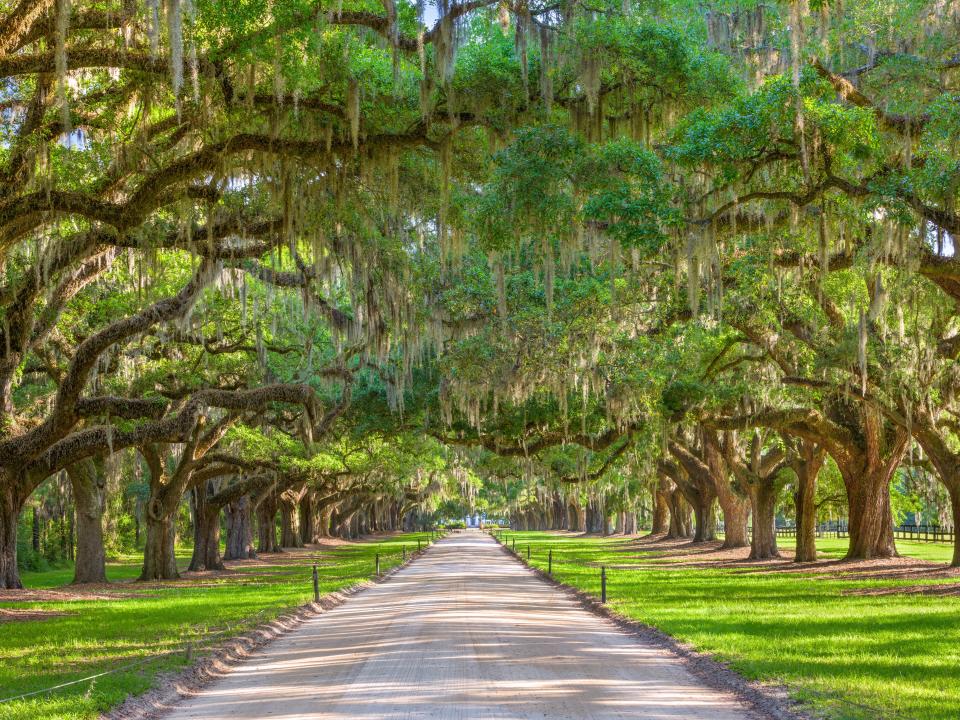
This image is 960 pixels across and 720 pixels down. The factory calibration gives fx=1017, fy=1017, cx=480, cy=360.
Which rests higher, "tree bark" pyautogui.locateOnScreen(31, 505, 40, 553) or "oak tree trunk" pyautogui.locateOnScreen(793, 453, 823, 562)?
"oak tree trunk" pyautogui.locateOnScreen(793, 453, 823, 562)

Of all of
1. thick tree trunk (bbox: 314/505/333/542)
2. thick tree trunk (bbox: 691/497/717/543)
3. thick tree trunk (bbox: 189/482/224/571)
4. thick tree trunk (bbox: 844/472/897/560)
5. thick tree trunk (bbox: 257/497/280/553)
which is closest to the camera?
thick tree trunk (bbox: 844/472/897/560)

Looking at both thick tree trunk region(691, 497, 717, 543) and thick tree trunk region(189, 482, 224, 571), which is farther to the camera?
thick tree trunk region(691, 497, 717, 543)

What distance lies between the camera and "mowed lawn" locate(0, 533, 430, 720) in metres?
9.19

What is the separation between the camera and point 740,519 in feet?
143

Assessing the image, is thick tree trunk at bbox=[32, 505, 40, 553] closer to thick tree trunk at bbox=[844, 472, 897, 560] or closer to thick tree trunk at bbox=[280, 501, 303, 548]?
thick tree trunk at bbox=[280, 501, 303, 548]

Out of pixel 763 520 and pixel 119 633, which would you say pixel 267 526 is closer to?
pixel 763 520

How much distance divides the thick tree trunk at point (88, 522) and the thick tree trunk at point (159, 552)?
139 centimetres

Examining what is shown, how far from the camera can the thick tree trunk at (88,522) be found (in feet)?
90.1

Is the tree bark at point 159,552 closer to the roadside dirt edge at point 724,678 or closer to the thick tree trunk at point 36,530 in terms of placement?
the roadside dirt edge at point 724,678

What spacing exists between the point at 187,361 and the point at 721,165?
55.7 feet

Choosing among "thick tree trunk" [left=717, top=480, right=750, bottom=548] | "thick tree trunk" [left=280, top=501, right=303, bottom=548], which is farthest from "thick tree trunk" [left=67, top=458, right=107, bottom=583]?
"thick tree trunk" [left=280, top=501, right=303, bottom=548]

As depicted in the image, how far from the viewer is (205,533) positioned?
37094 millimetres

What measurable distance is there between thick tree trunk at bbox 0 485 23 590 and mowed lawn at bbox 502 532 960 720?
12.1 metres

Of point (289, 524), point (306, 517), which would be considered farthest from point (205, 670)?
point (306, 517)
